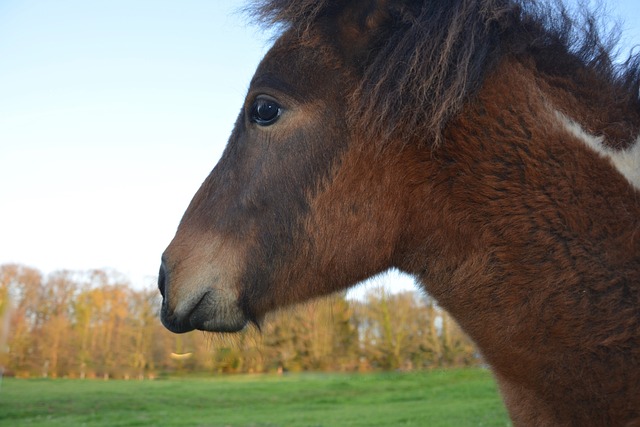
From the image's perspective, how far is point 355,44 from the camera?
8.15ft

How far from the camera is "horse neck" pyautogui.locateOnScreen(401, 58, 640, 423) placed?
2004 millimetres

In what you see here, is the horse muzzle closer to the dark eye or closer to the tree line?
the dark eye

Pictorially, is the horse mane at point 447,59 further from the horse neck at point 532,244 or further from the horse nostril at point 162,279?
the horse nostril at point 162,279

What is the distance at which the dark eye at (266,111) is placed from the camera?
101 inches

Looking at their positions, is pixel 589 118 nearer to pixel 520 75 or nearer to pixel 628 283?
pixel 520 75

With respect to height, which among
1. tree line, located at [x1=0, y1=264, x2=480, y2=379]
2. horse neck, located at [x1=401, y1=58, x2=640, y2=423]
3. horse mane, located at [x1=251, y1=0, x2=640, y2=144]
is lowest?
horse neck, located at [x1=401, y1=58, x2=640, y2=423]

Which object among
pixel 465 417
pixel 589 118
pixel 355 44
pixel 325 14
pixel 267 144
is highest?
pixel 325 14

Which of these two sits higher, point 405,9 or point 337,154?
point 405,9

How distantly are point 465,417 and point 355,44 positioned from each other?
12333 millimetres

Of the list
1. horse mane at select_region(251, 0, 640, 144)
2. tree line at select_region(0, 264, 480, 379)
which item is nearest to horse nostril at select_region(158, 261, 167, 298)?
horse mane at select_region(251, 0, 640, 144)

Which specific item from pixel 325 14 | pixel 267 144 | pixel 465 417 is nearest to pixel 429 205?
pixel 267 144

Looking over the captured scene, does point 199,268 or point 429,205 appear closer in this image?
point 429,205

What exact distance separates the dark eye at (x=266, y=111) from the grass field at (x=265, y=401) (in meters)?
10.5

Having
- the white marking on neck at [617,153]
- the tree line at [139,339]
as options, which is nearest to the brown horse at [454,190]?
the white marking on neck at [617,153]
